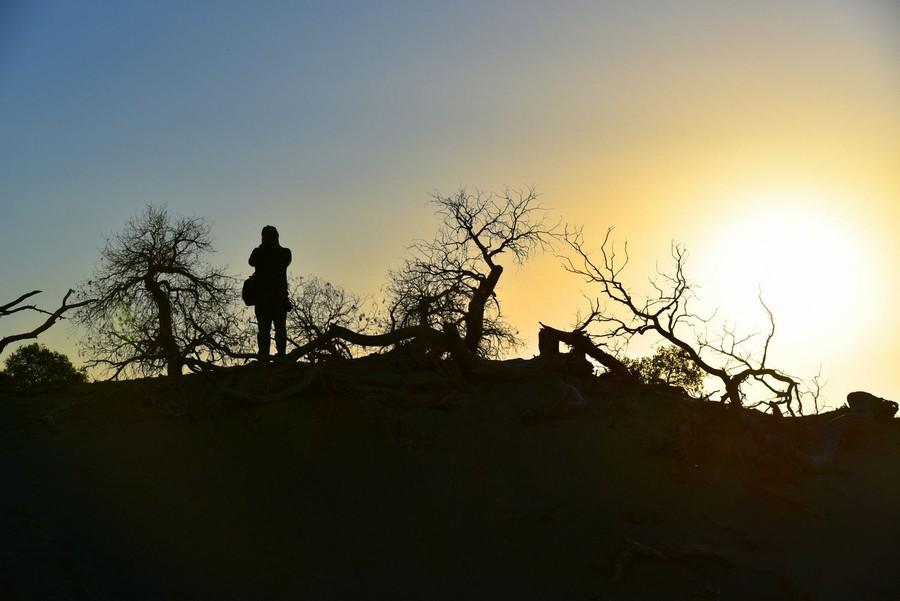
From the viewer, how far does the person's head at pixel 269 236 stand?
13.2 m

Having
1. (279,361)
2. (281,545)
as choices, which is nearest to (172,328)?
(279,361)

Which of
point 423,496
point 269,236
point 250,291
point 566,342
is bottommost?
point 423,496

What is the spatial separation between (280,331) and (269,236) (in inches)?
58.7

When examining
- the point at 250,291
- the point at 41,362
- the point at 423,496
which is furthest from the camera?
the point at 41,362

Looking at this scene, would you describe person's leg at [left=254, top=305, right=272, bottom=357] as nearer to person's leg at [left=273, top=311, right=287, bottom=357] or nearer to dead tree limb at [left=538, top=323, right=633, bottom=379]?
person's leg at [left=273, top=311, right=287, bottom=357]

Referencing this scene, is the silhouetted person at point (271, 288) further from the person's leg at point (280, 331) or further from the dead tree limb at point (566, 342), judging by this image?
the dead tree limb at point (566, 342)

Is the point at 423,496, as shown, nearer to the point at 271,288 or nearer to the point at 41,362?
the point at 271,288

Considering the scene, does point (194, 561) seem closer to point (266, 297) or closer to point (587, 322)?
point (266, 297)

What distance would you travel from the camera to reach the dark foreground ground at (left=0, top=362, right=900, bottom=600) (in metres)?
8.34

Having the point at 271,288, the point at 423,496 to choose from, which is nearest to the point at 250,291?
the point at 271,288

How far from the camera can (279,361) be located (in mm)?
11672

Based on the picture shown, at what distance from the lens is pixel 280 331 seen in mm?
12984

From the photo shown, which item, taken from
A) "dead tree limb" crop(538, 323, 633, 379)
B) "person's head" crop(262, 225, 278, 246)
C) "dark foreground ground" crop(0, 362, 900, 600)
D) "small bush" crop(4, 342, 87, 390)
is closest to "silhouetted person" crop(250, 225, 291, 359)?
"person's head" crop(262, 225, 278, 246)

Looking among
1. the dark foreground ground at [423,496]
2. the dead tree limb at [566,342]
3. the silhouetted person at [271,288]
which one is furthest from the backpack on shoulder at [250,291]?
the dead tree limb at [566,342]
